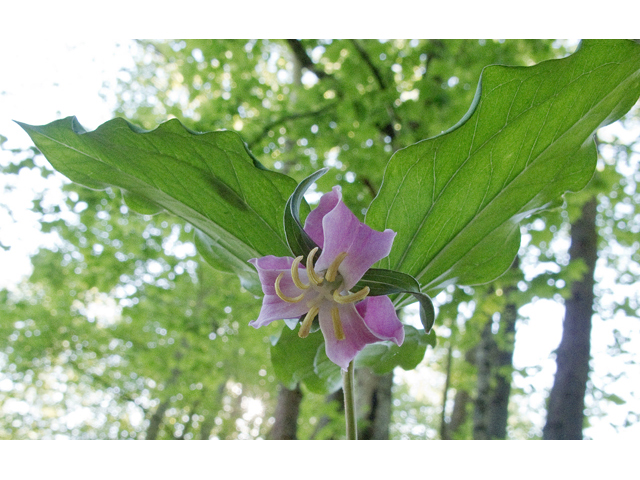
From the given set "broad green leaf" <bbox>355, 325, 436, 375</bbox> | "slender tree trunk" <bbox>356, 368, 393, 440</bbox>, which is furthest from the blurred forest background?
"broad green leaf" <bbox>355, 325, 436, 375</bbox>

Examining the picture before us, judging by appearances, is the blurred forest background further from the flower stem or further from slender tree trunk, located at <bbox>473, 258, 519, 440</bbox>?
the flower stem

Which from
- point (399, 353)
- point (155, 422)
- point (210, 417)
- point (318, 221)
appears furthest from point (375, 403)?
point (210, 417)

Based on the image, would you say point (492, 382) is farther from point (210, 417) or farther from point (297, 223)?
point (210, 417)

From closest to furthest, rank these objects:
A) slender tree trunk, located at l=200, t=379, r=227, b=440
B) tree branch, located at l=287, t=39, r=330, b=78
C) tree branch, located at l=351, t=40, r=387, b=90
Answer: tree branch, located at l=351, t=40, r=387, b=90
tree branch, located at l=287, t=39, r=330, b=78
slender tree trunk, located at l=200, t=379, r=227, b=440

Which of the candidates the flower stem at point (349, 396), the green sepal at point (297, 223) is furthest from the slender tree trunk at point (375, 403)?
the green sepal at point (297, 223)
